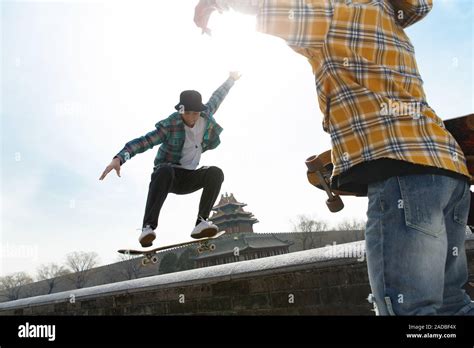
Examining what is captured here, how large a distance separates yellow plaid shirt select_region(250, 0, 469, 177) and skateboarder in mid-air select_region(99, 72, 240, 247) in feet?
8.18

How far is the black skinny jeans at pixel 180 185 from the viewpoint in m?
3.44

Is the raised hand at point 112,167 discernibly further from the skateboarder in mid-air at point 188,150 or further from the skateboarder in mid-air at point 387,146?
the skateboarder in mid-air at point 387,146

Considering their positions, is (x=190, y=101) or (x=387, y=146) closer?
(x=387, y=146)

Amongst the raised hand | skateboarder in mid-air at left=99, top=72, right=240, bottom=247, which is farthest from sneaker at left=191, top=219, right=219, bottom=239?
the raised hand

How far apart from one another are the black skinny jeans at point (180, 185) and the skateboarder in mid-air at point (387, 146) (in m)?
2.34

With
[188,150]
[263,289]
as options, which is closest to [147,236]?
[188,150]

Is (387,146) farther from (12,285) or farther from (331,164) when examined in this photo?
(12,285)

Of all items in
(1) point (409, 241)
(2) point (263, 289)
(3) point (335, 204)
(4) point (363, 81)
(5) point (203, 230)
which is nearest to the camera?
(1) point (409, 241)

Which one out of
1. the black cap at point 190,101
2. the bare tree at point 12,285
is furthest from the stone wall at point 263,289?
the bare tree at point 12,285

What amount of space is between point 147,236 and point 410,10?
275 centimetres

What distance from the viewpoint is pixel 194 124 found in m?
3.79

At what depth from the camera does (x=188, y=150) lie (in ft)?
12.4

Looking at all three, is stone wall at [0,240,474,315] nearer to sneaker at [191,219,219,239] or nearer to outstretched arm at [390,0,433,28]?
sneaker at [191,219,219,239]
